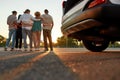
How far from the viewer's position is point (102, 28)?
641 cm

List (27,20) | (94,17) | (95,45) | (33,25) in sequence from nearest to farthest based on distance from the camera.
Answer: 1. (94,17)
2. (95,45)
3. (27,20)
4. (33,25)

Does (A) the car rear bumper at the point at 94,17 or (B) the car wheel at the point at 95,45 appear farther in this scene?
(B) the car wheel at the point at 95,45

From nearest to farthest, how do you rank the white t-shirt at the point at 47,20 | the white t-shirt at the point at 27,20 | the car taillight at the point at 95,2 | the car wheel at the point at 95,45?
1. the car taillight at the point at 95,2
2. the car wheel at the point at 95,45
3. the white t-shirt at the point at 27,20
4. the white t-shirt at the point at 47,20

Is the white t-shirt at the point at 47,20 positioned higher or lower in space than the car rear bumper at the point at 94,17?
higher

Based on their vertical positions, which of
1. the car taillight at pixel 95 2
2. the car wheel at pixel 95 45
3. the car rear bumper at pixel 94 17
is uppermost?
the car taillight at pixel 95 2

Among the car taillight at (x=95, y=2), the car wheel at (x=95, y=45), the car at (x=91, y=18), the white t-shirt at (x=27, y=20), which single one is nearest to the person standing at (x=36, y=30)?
the white t-shirt at (x=27, y=20)

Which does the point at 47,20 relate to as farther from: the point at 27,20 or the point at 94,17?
the point at 94,17

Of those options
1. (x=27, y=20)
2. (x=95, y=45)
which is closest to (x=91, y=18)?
(x=95, y=45)

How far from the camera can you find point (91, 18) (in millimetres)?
5887

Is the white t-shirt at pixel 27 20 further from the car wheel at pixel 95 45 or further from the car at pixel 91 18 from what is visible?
the car at pixel 91 18

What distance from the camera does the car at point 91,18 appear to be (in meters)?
5.58

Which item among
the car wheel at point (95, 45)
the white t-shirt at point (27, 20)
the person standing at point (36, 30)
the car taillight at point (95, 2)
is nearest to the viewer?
the car taillight at point (95, 2)

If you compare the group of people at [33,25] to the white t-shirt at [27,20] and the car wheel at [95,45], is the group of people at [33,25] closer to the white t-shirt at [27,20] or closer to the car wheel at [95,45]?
the white t-shirt at [27,20]

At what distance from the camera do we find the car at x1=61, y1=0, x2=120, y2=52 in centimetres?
558
